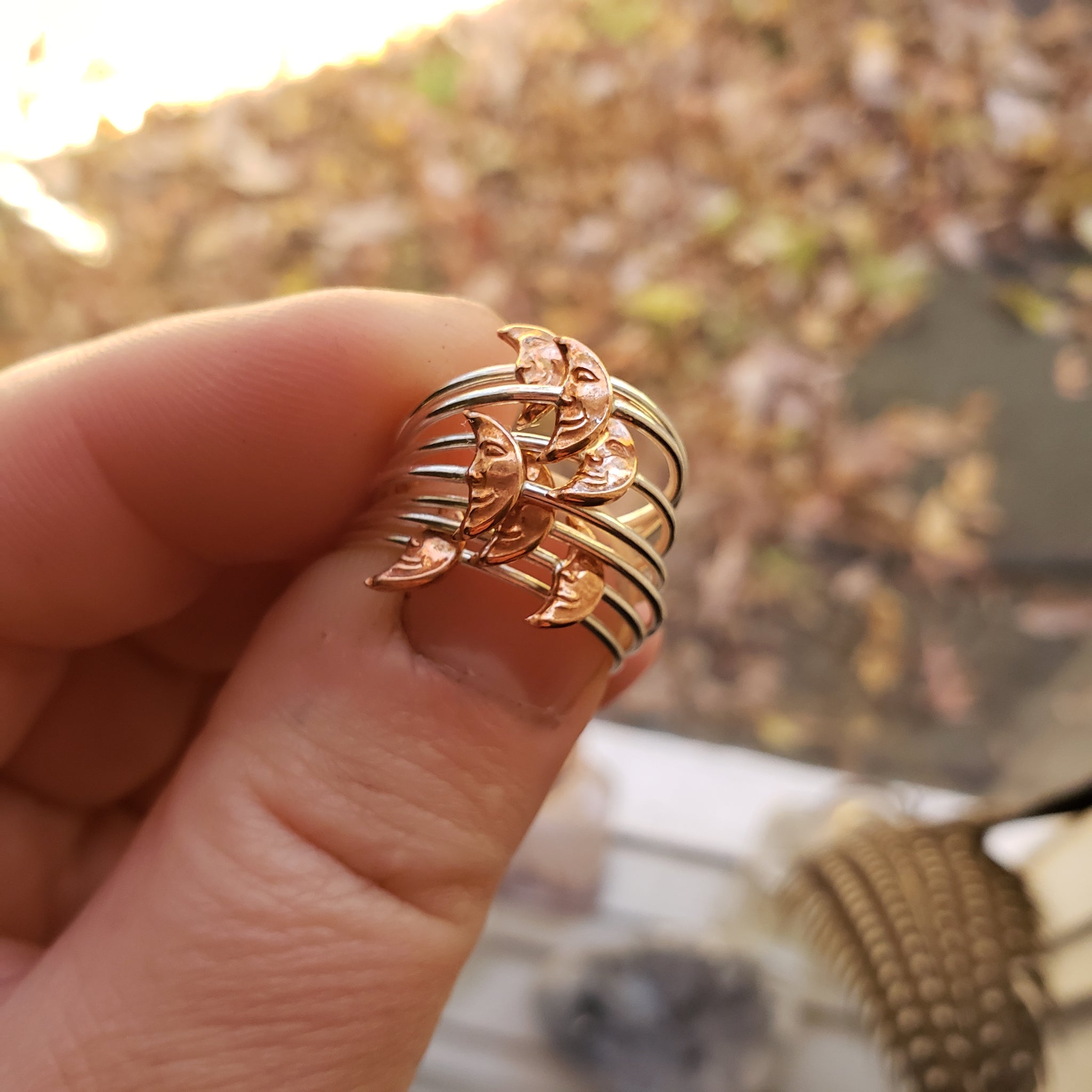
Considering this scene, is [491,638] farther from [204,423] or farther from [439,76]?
[439,76]

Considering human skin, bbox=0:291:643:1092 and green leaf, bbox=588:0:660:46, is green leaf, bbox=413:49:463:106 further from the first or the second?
human skin, bbox=0:291:643:1092

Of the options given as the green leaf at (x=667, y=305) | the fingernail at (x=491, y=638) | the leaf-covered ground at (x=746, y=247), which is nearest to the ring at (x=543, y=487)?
the fingernail at (x=491, y=638)

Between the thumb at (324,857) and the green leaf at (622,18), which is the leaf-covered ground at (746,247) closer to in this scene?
the green leaf at (622,18)

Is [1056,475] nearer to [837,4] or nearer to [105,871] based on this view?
[837,4]

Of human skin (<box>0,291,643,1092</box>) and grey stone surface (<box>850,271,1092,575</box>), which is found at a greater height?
human skin (<box>0,291,643,1092</box>)

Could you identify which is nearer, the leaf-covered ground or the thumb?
the thumb

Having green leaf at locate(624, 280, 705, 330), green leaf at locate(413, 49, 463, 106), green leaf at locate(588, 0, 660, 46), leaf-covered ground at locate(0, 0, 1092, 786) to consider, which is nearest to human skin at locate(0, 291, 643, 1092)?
leaf-covered ground at locate(0, 0, 1092, 786)

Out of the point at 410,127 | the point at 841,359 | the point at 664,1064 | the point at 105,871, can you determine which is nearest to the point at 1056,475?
the point at 841,359
